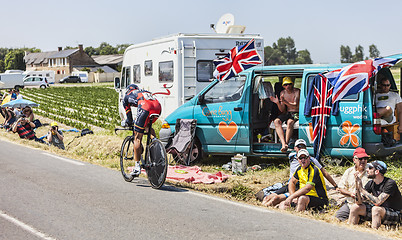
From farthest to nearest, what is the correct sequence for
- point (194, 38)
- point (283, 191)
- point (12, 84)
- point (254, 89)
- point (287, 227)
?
point (12, 84) < point (194, 38) < point (254, 89) < point (283, 191) < point (287, 227)

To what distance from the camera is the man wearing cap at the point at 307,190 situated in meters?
8.03

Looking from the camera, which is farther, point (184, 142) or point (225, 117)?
point (184, 142)

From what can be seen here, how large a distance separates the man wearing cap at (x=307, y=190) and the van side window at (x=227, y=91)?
3454 millimetres

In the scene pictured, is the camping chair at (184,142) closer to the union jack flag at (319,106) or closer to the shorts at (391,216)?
the union jack flag at (319,106)

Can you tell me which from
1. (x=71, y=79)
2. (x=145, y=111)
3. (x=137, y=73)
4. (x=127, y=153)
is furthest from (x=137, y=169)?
(x=71, y=79)

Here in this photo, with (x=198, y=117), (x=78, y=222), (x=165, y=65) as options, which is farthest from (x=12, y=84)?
(x=78, y=222)

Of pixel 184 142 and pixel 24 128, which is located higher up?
pixel 184 142

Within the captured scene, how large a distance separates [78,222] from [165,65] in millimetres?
10485

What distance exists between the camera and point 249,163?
1196 cm

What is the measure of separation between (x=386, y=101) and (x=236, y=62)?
3.17 metres

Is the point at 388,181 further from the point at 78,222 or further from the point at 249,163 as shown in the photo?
the point at 249,163

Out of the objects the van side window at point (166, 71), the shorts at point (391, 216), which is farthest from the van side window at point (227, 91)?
the van side window at point (166, 71)

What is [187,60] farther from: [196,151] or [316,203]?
[316,203]

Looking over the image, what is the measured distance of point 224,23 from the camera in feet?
58.9
